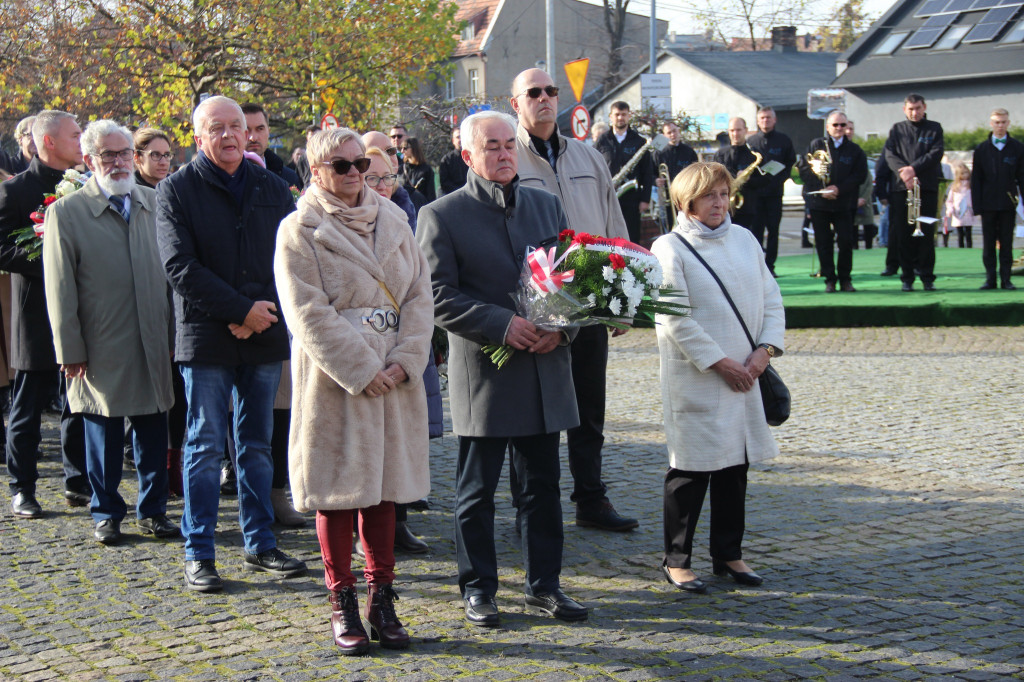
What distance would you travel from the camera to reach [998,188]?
14008 mm

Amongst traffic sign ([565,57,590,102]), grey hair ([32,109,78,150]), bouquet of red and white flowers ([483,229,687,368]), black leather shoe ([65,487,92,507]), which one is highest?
traffic sign ([565,57,590,102])

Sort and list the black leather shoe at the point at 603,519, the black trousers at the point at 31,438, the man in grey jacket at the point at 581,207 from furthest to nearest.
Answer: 1. the black trousers at the point at 31,438
2. the black leather shoe at the point at 603,519
3. the man in grey jacket at the point at 581,207

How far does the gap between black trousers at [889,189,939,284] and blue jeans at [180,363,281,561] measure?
10.9 m

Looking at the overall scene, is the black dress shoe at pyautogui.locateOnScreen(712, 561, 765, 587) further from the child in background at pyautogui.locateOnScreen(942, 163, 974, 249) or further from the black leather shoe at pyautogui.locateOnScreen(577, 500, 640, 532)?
the child in background at pyautogui.locateOnScreen(942, 163, 974, 249)

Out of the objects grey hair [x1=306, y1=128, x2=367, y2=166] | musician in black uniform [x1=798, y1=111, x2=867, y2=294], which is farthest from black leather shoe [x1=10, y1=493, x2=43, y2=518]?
musician in black uniform [x1=798, y1=111, x2=867, y2=294]

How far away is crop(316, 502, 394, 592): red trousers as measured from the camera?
4742 mm

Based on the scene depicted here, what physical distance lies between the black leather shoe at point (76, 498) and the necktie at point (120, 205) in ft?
6.03

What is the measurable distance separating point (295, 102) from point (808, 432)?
13607 millimetres

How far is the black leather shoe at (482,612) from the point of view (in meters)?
4.85

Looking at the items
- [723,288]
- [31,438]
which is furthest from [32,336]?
[723,288]

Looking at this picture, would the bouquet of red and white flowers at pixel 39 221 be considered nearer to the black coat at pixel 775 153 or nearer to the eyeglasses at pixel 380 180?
the eyeglasses at pixel 380 180

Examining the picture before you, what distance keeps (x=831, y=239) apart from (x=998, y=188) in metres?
2.11

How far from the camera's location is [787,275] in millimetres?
17766

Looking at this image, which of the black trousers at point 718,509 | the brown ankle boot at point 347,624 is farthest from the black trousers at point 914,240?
the brown ankle boot at point 347,624
